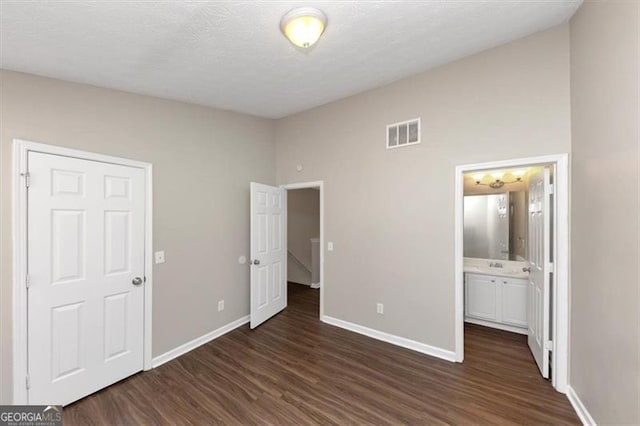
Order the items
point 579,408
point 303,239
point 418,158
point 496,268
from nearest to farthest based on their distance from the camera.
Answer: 1. point 579,408
2. point 418,158
3. point 496,268
4. point 303,239

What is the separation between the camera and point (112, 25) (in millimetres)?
1796

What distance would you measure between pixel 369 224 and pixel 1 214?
3234mm

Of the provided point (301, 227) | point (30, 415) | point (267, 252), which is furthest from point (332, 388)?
point (301, 227)

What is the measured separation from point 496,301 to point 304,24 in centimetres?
373

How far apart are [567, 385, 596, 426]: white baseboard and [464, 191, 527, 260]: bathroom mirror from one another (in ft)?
6.12

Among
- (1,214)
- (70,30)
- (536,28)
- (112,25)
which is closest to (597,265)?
(536,28)

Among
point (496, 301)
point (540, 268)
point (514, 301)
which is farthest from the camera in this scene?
A: point (496, 301)

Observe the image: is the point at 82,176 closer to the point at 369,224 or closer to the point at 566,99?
the point at 369,224

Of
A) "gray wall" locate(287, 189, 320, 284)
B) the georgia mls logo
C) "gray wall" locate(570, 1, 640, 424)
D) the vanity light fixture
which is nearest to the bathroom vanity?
the vanity light fixture

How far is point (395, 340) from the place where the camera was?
10.1 feet

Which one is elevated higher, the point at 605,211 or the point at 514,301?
the point at 605,211

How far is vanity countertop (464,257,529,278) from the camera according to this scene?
3.38m

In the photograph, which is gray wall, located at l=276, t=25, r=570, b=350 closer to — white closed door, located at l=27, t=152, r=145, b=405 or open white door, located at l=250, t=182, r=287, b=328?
open white door, located at l=250, t=182, r=287, b=328

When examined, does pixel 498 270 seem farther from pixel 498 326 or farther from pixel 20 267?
pixel 20 267
